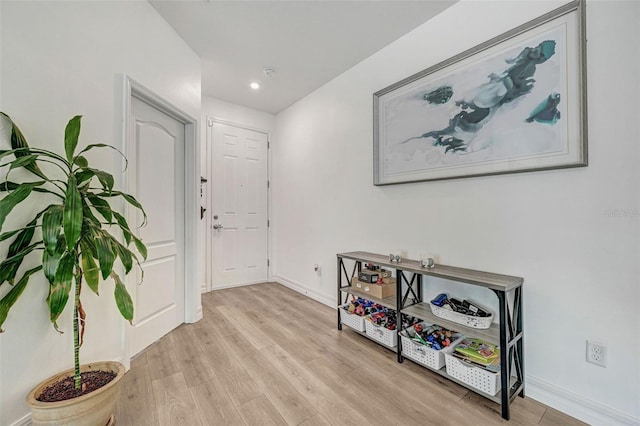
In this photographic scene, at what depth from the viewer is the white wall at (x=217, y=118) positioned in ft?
12.0

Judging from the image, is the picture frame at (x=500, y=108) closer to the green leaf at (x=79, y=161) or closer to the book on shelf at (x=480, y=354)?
the book on shelf at (x=480, y=354)

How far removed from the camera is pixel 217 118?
12.3 feet

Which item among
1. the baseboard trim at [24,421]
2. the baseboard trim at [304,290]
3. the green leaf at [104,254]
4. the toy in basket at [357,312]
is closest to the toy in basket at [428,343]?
the toy in basket at [357,312]

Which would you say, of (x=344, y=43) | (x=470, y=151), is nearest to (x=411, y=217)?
(x=470, y=151)

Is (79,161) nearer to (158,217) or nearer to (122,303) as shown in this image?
(122,303)

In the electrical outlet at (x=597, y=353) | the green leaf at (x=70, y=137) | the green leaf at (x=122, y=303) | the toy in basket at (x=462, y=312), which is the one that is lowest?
the electrical outlet at (x=597, y=353)

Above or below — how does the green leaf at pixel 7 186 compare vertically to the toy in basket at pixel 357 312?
above

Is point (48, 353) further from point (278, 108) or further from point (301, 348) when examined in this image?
point (278, 108)

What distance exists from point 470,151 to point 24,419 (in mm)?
2915

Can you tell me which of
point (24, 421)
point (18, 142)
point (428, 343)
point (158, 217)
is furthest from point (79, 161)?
point (428, 343)

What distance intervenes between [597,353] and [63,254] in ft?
8.80

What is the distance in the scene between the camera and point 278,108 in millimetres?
4090

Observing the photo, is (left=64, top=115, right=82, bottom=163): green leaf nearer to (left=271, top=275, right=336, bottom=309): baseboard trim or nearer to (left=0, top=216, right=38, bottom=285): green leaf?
(left=0, top=216, right=38, bottom=285): green leaf

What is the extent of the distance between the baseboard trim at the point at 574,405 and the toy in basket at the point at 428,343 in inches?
17.9
